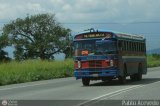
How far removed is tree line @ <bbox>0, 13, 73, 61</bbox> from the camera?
106m

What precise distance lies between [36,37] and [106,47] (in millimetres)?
82807

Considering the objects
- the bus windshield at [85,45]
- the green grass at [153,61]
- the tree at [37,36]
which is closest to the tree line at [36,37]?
the tree at [37,36]

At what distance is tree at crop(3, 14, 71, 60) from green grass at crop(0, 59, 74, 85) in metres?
56.3

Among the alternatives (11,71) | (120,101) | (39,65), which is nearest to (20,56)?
(39,65)

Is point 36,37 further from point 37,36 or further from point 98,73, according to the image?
point 98,73

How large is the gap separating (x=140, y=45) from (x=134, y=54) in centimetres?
171

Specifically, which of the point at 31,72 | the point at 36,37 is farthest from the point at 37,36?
the point at 31,72

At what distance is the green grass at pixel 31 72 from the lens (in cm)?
3309

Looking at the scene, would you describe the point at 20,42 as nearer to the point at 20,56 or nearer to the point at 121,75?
the point at 20,56

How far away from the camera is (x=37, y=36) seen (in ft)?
353

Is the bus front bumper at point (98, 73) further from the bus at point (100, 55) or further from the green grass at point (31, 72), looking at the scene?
the green grass at point (31, 72)

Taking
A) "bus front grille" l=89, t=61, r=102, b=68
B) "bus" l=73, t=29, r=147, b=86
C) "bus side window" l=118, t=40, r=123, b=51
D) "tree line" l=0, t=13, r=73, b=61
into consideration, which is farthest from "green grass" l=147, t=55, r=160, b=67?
"bus front grille" l=89, t=61, r=102, b=68

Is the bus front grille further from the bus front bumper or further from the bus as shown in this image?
the bus front bumper

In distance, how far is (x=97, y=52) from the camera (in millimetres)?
25562
